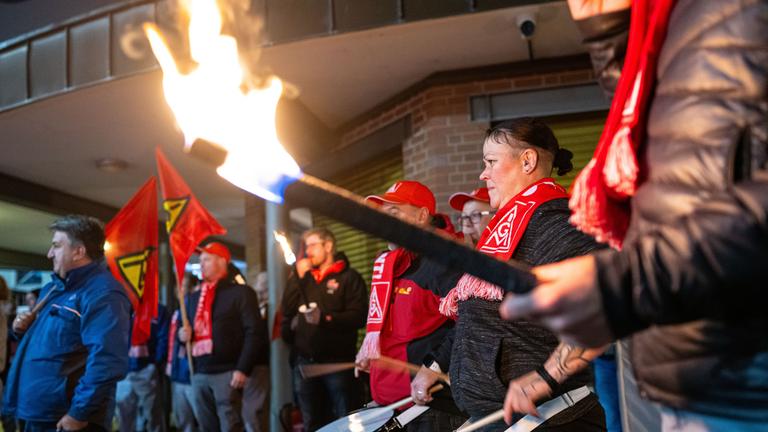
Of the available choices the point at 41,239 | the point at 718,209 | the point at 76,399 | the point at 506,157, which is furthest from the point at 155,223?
the point at 41,239

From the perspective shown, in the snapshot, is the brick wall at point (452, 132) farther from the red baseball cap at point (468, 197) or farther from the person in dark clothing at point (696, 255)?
the person in dark clothing at point (696, 255)

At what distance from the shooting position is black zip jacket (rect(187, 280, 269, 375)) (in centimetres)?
763

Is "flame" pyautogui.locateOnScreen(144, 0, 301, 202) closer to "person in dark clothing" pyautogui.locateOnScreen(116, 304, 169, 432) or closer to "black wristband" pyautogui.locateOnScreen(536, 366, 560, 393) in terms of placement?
"black wristband" pyautogui.locateOnScreen(536, 366, 560, 393)

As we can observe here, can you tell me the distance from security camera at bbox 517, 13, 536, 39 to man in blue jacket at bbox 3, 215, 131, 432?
4030mm

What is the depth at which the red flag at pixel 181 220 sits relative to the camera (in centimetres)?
752

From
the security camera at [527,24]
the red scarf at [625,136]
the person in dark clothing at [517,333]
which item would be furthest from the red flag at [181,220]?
the red scarf at [625,136]

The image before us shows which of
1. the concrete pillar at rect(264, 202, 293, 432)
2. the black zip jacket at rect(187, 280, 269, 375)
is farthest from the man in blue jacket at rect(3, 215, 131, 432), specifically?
the concrete pillar at rect(264, 202, 293, 432)

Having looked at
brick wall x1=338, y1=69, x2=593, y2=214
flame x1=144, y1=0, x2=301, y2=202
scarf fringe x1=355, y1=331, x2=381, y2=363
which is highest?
brick wall x1=338, y1=69, x2=593, y2=214

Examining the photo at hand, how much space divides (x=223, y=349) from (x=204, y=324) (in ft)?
1.28

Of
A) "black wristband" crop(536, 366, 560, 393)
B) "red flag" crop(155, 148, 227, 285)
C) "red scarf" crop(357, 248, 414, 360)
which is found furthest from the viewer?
"red flag" crop(155, 148, 227, 285)

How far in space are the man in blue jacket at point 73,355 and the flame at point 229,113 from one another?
2.70 meters

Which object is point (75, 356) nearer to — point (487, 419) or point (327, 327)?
point (327, 327)

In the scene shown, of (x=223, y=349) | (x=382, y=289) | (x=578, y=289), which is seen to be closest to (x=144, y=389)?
(x=223, y=349)

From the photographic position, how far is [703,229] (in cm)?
109
